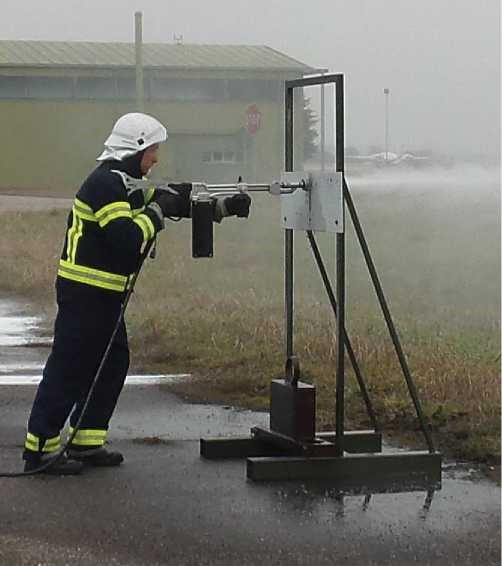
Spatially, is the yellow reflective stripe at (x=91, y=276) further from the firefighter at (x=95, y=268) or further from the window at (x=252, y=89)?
the window at (x=252, y=89)

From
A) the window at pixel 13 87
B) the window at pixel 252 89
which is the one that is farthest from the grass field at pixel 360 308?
the window at pixel 13 87

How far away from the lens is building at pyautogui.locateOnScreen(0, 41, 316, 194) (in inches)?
998

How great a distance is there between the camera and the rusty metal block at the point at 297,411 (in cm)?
682

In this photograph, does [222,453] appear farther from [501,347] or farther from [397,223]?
[397,223]

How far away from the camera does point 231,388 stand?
29.2 ft

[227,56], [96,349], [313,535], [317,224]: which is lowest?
[313,535]

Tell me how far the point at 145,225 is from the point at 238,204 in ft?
1.45

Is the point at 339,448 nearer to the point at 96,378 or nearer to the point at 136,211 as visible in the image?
the point at 96,378

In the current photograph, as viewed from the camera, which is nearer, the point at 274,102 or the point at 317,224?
the point at 317,224

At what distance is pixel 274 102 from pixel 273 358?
1632cm

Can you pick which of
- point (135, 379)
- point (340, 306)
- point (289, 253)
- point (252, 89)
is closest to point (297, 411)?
point (340, 306)

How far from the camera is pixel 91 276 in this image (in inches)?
264

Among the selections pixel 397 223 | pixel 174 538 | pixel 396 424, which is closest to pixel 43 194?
pixel 397 223

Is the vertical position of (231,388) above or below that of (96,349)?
below
